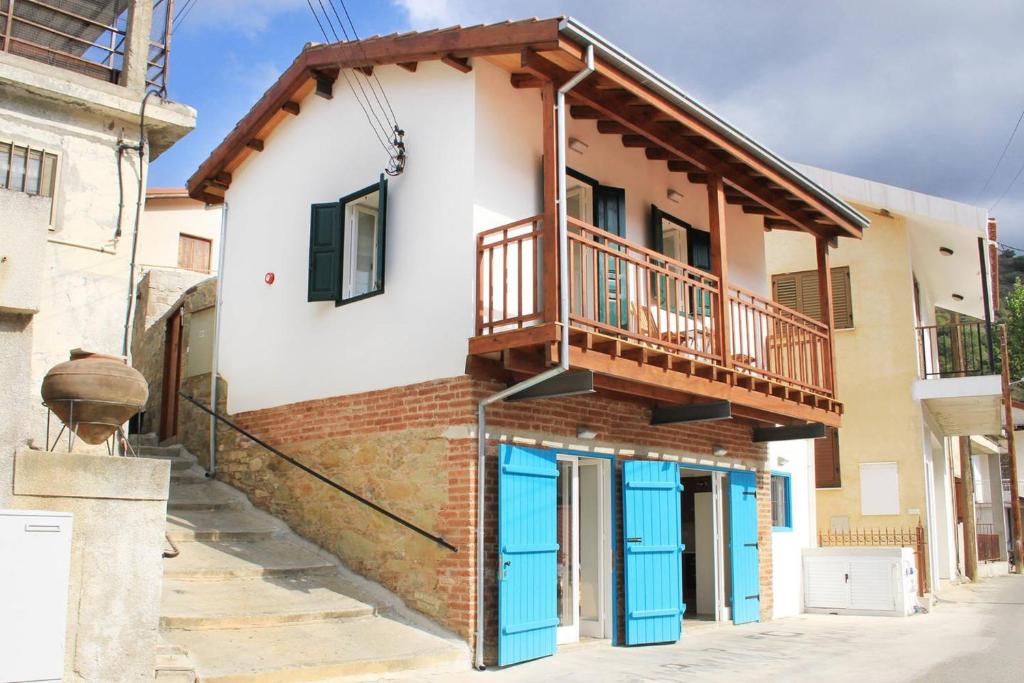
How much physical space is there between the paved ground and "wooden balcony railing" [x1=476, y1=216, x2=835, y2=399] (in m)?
3.10

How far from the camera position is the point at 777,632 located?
1207cm

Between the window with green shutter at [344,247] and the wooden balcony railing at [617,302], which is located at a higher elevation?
the window with green shutter at [344,247]

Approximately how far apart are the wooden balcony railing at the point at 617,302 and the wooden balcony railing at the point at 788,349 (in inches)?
0.6

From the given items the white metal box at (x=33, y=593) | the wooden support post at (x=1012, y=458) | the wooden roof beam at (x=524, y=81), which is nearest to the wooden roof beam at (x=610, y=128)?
the wooden roof beam at (x=524, y=81)

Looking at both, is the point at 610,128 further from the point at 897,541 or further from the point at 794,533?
the point at 897,541

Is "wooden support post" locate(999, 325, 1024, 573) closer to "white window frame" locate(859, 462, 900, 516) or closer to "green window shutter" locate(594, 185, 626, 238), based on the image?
"white window frame" locate(859, 462, 900, 516)

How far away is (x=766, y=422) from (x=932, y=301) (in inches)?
519

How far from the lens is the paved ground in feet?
28.2

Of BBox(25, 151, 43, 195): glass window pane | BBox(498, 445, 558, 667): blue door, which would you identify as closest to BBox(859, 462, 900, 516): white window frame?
BBox(498, 445, 558, 667): blue door

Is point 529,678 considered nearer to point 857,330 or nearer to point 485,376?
point 485,376

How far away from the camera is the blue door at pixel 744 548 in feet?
41.4

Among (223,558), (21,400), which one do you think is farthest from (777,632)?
(21,400)

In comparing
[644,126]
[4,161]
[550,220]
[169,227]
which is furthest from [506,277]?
[169,227]

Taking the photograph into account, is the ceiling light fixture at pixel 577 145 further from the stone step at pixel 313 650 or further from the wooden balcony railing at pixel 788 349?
the stone step at pixel 313 650
